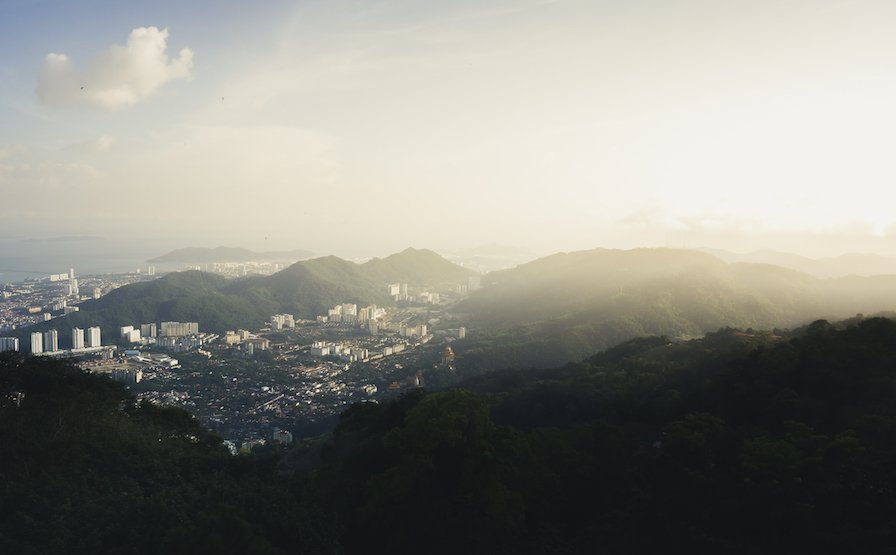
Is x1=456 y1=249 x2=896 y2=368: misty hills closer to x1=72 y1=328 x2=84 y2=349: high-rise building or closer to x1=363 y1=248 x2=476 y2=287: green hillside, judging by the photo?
x1=72 y1=328 x2=84 y2=349: high-rise building

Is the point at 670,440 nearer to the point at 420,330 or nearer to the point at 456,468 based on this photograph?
the point at 456,468

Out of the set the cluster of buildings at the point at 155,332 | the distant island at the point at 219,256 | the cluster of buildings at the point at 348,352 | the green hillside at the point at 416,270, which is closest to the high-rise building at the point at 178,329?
the cluster of buildings at the point at 155,332

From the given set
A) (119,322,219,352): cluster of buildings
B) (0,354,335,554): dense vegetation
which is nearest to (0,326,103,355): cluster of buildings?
(119,322,219,352): cluster of buildings

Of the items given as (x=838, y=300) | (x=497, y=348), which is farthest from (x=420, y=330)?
(x=838, y=300)

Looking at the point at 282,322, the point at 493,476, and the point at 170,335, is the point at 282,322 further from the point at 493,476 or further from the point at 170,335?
the point at 493,476

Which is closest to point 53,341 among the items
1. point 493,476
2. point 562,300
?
point 493,476

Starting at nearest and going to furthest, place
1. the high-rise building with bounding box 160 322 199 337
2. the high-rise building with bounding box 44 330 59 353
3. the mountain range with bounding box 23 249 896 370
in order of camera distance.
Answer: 1. the mountain range with bounding box 23 249 896 370
2. the high-rise building with bounding box 44 330 59 353
3. the high-rise building with bounding box 160 322 199 337
